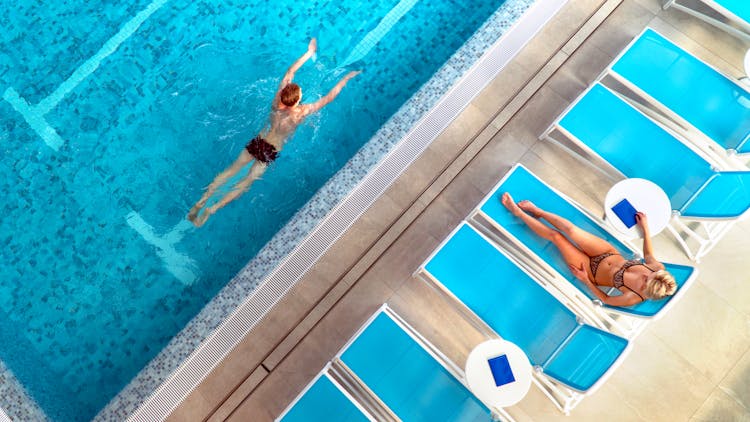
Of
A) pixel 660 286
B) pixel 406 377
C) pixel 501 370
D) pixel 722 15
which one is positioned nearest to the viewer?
pixel 660 286

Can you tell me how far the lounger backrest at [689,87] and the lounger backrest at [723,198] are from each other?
0.30 metres

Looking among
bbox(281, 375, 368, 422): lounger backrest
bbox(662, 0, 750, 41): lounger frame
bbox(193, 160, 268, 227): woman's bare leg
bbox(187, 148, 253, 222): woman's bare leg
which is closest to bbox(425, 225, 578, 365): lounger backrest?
bbox(281, 375, 368, 422): lounger backrest

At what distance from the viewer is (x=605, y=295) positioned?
3.60 m

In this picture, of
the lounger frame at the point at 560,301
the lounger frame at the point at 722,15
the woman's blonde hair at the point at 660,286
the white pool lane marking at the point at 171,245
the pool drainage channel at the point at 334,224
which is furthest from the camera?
the lounger frame at the point at 722,15

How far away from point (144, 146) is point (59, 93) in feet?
2.49

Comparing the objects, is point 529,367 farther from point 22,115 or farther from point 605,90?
point 22,115

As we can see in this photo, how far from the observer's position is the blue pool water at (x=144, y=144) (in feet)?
13.4

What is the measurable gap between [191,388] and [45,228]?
1542 mm

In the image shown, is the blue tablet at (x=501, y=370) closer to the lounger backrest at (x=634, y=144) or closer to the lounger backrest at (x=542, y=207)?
the lounger backrest at (x=542, y=207)

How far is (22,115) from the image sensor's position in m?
4.46

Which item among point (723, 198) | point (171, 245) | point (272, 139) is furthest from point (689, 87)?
point (171, 245)

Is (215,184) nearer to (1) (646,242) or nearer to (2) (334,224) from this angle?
(2) (334,224)

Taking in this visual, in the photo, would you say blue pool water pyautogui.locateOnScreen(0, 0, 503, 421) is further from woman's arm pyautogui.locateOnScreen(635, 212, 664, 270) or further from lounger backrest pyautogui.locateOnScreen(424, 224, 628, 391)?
woman's arm pyautogui.locateOnScreen(635, 212, 664, 270)

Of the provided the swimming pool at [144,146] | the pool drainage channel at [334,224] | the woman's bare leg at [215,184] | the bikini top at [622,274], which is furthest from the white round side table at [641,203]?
the woman's bare leg at [215,184]
